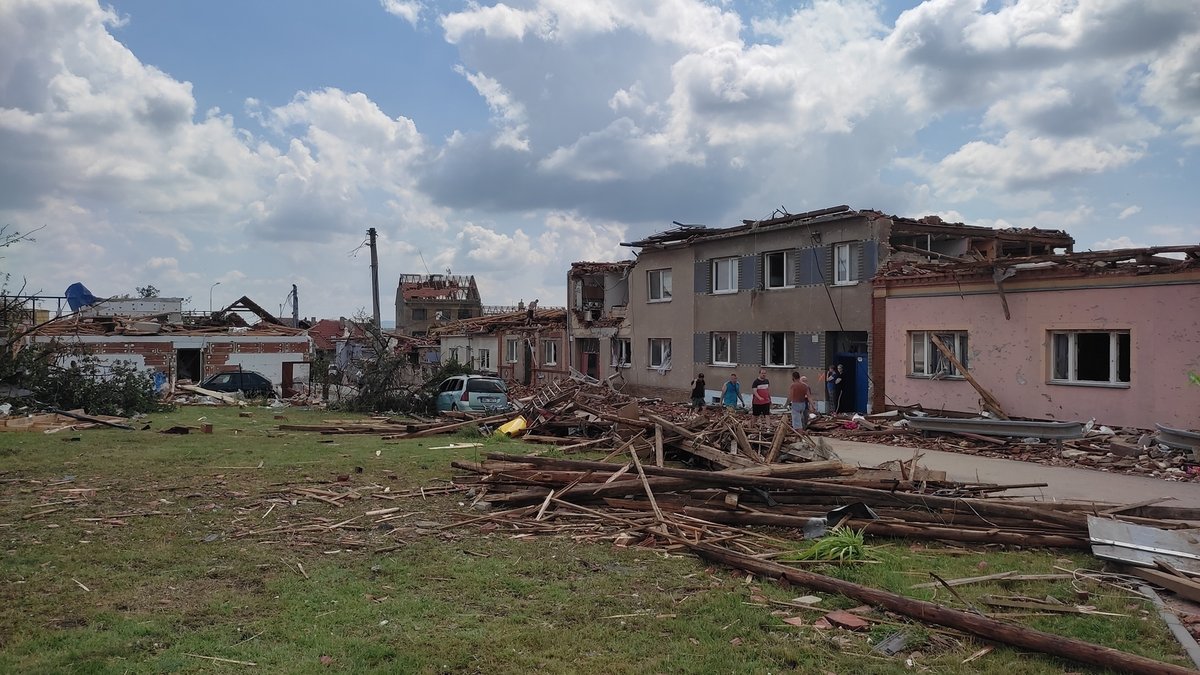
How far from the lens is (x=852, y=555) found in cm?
753

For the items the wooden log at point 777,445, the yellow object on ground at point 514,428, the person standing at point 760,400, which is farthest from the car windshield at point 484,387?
the wooden log at point 777,445

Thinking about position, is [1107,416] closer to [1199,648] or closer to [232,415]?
[1199,648]

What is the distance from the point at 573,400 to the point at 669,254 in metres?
12.8

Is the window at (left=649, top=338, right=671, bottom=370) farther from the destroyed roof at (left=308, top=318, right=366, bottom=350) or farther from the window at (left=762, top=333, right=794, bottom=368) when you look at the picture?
the destroyed roof at (left=308, top=318, right=366, bottom=350)

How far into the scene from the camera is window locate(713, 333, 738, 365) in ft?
92.5

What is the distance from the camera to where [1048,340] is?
18.5 meters

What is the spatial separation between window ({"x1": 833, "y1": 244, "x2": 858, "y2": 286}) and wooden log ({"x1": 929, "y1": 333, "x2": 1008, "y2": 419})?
3.35 m

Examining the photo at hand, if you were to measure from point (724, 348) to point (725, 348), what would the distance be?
5 cm

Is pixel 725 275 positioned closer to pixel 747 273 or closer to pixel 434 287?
pixel 747 273

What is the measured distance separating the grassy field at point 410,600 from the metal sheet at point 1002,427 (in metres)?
9.96

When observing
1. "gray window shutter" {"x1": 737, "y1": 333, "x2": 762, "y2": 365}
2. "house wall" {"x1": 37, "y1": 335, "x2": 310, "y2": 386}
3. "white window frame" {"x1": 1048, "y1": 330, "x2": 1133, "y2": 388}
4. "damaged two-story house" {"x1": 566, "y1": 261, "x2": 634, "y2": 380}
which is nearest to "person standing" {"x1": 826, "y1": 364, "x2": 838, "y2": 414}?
"gray window shutter" {"x1": 737, "y1": 333, "x2": 762, "y2": 365}

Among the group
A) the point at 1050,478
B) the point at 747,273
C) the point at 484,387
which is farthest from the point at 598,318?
the point at 1050,478

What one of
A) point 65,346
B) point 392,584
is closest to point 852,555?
point 392,584

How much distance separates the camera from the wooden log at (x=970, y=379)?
753 inches
